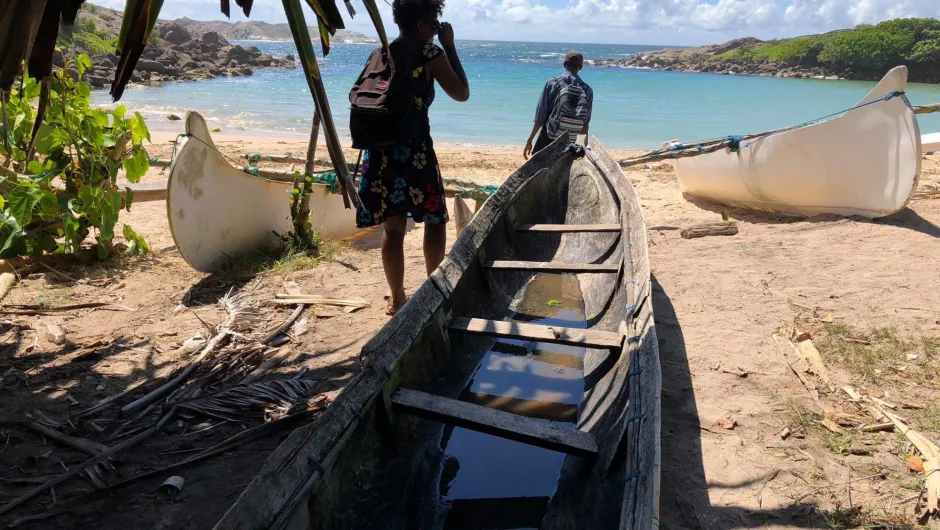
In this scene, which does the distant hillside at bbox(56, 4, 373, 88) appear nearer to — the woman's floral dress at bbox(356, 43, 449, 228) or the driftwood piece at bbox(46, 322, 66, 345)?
the driftwood piece at bbox(46, 322, 66, 345)

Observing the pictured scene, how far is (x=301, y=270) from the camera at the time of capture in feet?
14.8

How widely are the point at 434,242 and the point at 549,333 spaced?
1009mm

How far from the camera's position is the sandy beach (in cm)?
224

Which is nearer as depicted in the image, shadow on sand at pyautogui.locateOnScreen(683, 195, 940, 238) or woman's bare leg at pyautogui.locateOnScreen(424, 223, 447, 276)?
woman's bare leg at pyautogui.locateOnScreen(424, 223, 447, 276)


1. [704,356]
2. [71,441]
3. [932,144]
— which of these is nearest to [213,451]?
[71,441]

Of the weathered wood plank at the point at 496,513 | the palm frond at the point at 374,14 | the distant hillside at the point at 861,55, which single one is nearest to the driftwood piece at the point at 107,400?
the weathered wood plank at the point at 496,513

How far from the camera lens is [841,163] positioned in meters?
5.32

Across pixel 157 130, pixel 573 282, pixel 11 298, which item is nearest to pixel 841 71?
pixel 157 130

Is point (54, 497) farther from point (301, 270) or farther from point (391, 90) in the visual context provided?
point (301, 270)

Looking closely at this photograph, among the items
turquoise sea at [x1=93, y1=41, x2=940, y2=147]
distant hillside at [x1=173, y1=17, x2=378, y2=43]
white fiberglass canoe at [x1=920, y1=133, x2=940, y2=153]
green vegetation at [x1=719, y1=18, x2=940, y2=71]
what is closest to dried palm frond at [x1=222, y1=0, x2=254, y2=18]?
white fiberglass canoe at [x1=920, y1=133, x2=940, y2=153]

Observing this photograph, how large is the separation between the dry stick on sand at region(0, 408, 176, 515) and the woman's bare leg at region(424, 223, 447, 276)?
5.28 feet

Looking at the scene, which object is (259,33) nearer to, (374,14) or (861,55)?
(861,55)

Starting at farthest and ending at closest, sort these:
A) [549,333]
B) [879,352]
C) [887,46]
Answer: [887,46] < [879,352] < [549,333]

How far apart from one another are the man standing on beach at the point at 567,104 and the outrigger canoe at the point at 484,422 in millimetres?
2301
